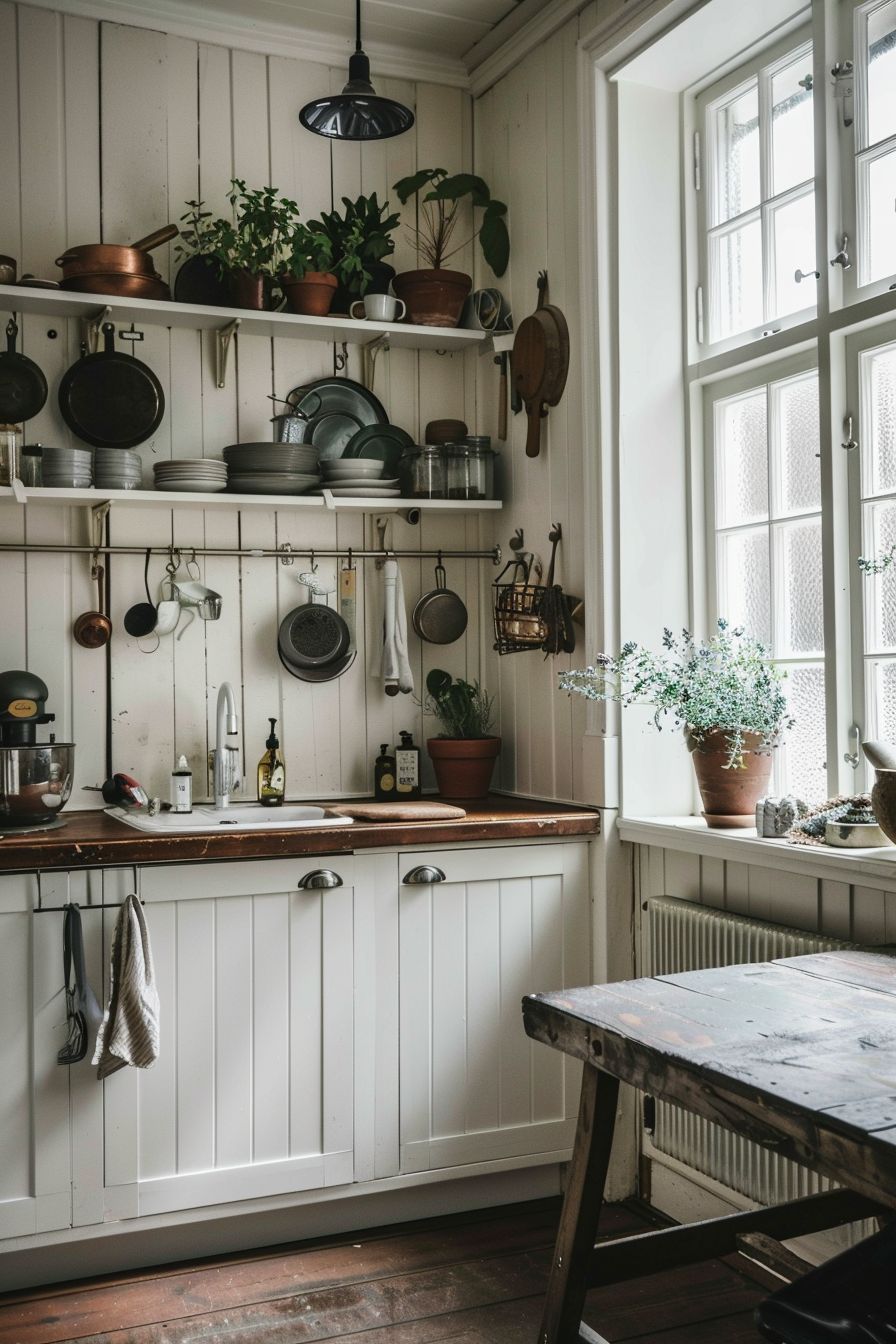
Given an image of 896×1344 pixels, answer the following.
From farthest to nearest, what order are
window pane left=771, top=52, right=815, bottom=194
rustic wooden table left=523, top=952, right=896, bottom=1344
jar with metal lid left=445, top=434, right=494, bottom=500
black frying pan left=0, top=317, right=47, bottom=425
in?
1. jar with metal lid left=445, top=434, right=494, bottom=500
2. black frying pan left=0, top=317, right=47, bottom=425
3. window pane left=771, top=52, right=815, bottom=194
4. rustic wooden table left=523, top=952, right=896, bottom=1344

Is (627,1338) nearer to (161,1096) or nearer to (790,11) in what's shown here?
(161,1096)

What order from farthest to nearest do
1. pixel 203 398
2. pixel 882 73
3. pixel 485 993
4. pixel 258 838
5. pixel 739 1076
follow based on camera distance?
pixel 203 398 < pixel 485 993 < pixel 258 838 < pixel 882 73 < pixel 739 1076

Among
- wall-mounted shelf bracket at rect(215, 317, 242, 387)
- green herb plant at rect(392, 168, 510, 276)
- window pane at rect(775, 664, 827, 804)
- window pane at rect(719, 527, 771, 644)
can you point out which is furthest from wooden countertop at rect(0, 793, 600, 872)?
green herb plant at rect(392, 168, 510, 276)

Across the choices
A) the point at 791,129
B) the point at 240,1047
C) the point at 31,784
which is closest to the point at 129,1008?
the point at 240,1047

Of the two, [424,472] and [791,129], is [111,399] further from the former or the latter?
[791,129]

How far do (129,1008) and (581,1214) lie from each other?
1196mm

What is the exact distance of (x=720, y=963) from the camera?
2.52 meters

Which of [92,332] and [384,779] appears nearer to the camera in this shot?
[92,332]

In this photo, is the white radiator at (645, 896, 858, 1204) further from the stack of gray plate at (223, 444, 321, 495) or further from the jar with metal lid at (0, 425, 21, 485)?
the jar with metal lid at (0, 425, 21, 485)

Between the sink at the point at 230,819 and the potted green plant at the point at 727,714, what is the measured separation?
31.1 inches

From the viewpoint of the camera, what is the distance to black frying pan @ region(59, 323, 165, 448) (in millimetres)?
3121

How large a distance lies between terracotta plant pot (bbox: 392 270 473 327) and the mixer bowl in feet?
5.31

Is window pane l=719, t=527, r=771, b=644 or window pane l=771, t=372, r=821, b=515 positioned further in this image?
window pane l=719, t=527, r=771, b=644

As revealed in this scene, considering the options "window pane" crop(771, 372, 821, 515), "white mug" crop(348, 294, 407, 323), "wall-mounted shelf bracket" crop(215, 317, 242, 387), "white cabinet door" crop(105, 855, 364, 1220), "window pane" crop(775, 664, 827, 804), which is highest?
"white mug" crop(348, 294, 407, 323)
